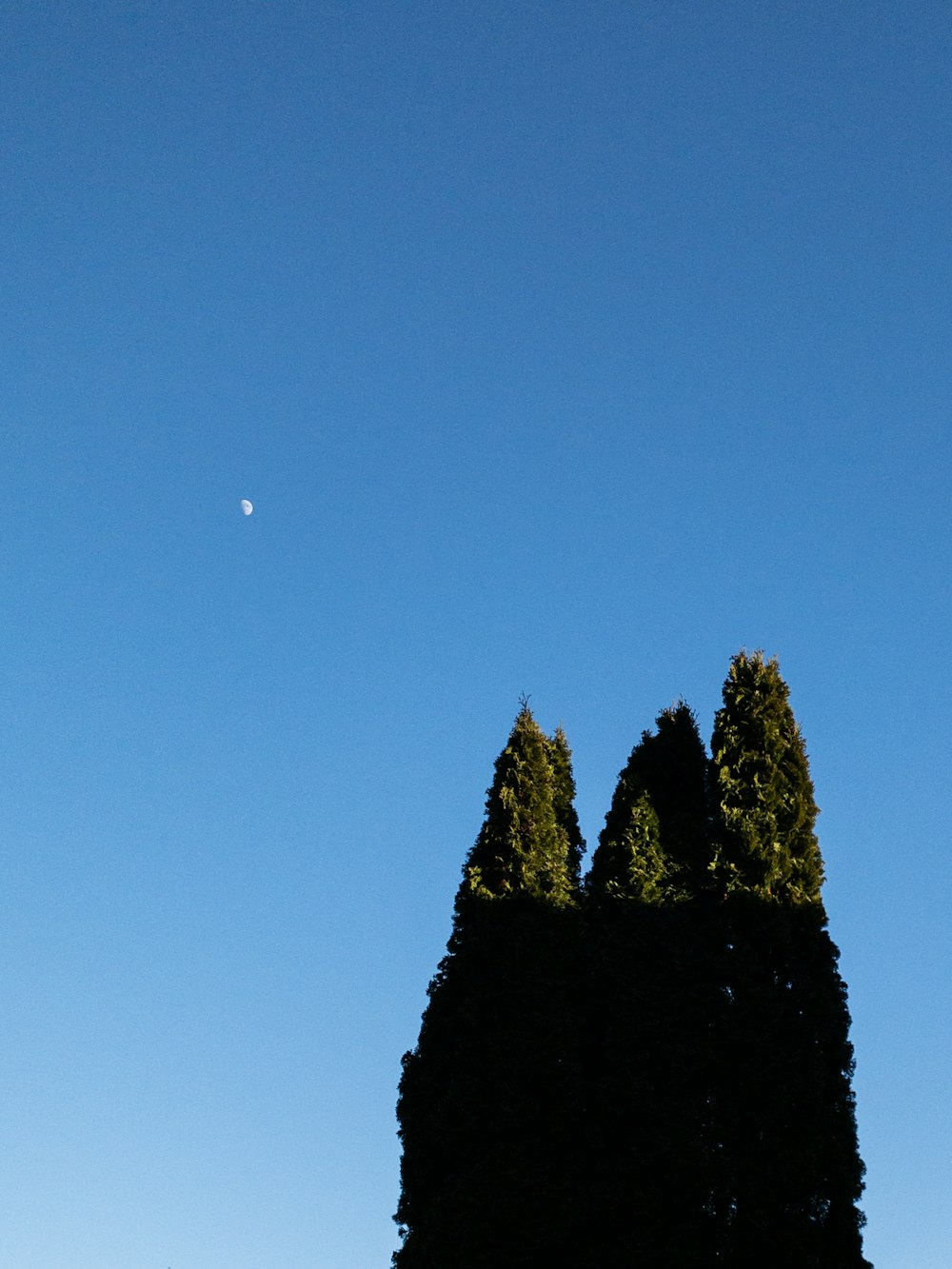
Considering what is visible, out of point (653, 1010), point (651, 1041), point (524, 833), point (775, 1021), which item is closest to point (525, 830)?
→ point (524, 833)

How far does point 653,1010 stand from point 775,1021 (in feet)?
6.02

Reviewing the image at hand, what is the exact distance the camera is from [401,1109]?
1875cm

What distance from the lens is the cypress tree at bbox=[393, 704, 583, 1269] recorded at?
1709 centimetres

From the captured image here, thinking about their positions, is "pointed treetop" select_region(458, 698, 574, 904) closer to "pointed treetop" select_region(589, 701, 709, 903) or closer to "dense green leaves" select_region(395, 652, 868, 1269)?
"dense green leaves" select_region(395, 652, 868, 1269)

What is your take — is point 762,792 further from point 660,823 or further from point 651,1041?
point 651,1041

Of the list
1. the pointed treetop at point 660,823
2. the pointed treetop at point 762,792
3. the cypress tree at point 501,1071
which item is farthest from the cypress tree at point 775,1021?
the cypress tree at point 501,1071

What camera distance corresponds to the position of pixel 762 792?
1906cm

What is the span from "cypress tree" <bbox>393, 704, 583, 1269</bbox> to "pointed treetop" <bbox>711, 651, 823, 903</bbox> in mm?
3043

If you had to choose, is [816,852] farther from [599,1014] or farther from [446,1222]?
[446,1222]

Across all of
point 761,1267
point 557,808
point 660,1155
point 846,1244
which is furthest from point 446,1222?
point 557,808

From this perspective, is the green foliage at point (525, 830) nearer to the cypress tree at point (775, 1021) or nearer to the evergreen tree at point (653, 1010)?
the evergreen tree at point (653, 1010)

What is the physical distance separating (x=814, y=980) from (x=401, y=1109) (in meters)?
6.75

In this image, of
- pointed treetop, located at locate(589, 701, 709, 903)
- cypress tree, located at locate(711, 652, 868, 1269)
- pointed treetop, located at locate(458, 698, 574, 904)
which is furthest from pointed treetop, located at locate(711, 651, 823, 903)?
pointed treetop, located at locate(458, 698, 574, 904)

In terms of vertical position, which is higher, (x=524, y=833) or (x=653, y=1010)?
(x=524, y=833)
